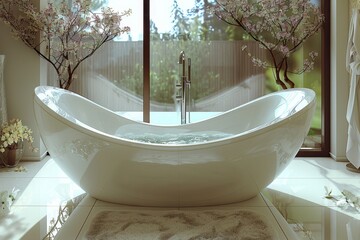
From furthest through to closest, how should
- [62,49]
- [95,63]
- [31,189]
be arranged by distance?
1. [95,63]
2. [62,49]
3. [31,189]

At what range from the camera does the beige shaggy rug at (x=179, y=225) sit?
2379 millimetres

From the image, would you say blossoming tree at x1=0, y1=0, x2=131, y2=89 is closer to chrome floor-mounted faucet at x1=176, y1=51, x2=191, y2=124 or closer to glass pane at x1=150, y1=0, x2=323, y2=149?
glass pane at x1=150, y1=0, x2=323, y2=149

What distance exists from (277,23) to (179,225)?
2640 mm

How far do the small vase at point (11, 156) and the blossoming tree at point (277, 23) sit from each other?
2278mm

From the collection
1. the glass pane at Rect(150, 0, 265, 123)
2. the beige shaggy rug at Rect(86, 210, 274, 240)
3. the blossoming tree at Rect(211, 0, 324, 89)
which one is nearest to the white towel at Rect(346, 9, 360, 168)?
the blossoming tree at Rect(211, 0, 324, 89)

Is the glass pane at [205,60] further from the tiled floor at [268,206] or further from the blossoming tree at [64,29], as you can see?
the tiled floor at [268,206]

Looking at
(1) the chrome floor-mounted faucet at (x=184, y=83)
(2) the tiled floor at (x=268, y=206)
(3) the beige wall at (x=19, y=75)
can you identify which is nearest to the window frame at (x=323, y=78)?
(1) the chrome floor-mounted faucet at (x=184, y=83)

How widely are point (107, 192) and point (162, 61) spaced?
2.09 m

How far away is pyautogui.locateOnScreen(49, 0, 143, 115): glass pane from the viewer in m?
4.64

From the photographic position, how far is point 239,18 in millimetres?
4543

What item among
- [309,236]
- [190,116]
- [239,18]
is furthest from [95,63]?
[309,236]

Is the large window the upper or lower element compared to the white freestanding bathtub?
upper

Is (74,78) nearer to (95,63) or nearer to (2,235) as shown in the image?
(95,63)

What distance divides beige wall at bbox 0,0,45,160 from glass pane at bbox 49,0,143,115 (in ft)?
1.10
